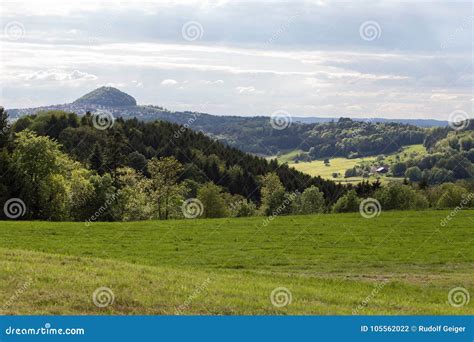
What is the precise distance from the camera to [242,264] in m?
32.9

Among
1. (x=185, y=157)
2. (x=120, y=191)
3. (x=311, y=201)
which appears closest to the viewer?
(x=120, y=191)

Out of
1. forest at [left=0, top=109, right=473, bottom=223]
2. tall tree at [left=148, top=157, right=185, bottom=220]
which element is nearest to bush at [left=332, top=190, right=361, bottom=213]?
forest at [left=0, top=109, right=473, bottom=223]

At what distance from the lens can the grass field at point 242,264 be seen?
58.9ft

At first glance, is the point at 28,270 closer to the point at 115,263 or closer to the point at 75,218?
the point at 115,263

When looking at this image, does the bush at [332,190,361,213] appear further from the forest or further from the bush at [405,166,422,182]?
the bush at [405,166,422,182]

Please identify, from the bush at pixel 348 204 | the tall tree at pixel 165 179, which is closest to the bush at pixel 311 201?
the bush at pixel 348 204

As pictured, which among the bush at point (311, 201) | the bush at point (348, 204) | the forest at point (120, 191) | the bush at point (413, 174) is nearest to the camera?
the forest at point (120, 191)

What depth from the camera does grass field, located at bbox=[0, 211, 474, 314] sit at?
17953 millimetres

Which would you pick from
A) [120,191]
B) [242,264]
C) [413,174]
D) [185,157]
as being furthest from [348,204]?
[413,174]

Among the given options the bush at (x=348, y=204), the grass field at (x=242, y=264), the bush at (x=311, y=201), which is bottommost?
the bush at (x=311, y=201)

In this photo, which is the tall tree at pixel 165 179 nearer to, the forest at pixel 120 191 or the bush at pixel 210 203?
the forest at pixel 120 191

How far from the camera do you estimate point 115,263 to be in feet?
79.6

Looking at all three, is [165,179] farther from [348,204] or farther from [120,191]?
[348,204]

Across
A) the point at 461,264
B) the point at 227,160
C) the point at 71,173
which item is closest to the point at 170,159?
the point at 71,173
